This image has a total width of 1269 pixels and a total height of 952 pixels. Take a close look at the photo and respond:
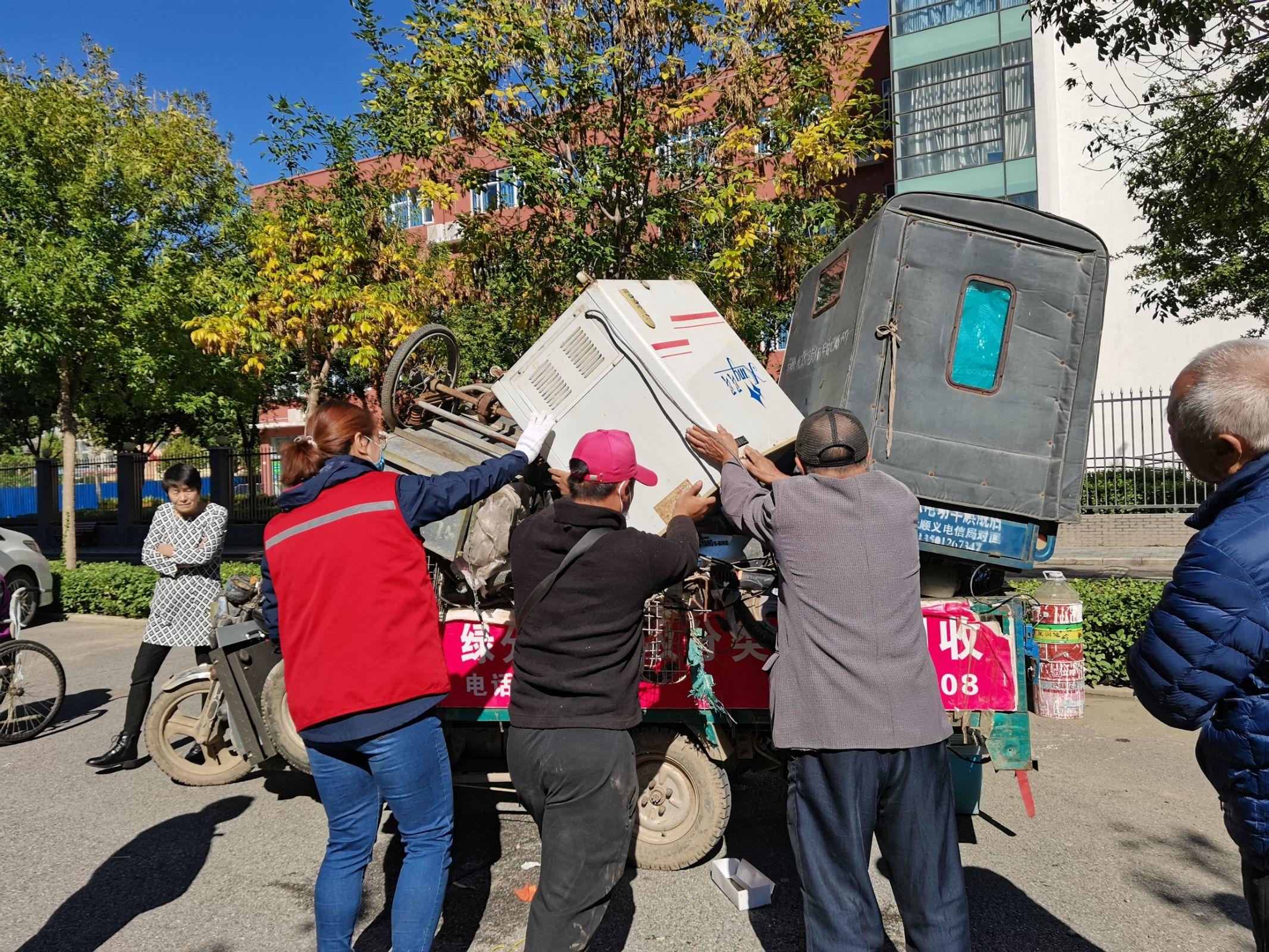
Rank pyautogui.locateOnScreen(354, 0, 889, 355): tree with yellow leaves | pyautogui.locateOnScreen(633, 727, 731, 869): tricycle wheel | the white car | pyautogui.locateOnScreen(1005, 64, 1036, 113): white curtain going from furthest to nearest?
pyautogui.locateOnScreen(1005, 64, 1036, 113): white curtain, the white car, pyautogui.locateOnScreen(354, 0, 889, 355): tree with yellow leaves, pyautogui.locateOnScreen(633, 727, 731, 869): tricycle wheel

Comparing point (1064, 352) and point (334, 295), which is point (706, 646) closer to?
point (1064, 352)

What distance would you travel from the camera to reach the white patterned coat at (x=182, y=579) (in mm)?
5281

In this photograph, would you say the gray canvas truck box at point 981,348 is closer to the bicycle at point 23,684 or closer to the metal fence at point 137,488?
the bicycle at point 23,684

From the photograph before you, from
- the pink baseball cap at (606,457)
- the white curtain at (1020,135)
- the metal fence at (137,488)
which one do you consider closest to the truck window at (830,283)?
the pink baseball cap at (606,457)

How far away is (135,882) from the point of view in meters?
3.86

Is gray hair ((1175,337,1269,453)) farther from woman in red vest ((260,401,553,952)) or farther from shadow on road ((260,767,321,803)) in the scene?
shadow on road ((260,767,321,803))

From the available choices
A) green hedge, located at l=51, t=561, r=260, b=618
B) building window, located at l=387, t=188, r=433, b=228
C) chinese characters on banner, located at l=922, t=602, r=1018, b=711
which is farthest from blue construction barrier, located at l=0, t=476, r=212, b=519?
chinese characters on banner, located at l=922, t=602, r=1018, b=711

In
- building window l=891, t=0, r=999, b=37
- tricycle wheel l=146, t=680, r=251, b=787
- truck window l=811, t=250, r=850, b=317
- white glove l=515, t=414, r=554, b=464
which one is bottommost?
tricycle wheel l=146, t=680, r=251, b=787

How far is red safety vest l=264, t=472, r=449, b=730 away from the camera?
2.58 meters

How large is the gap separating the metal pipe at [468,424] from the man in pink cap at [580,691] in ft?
5.71

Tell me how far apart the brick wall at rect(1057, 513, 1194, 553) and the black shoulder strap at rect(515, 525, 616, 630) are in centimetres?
1474

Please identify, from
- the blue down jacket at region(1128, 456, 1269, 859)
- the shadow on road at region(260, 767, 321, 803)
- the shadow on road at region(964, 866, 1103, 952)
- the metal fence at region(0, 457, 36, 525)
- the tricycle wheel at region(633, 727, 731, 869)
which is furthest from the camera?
the metal fence at region(0, 457, 36, 525)

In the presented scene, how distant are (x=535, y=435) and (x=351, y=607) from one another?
112cm

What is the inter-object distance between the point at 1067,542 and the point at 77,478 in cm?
2473
